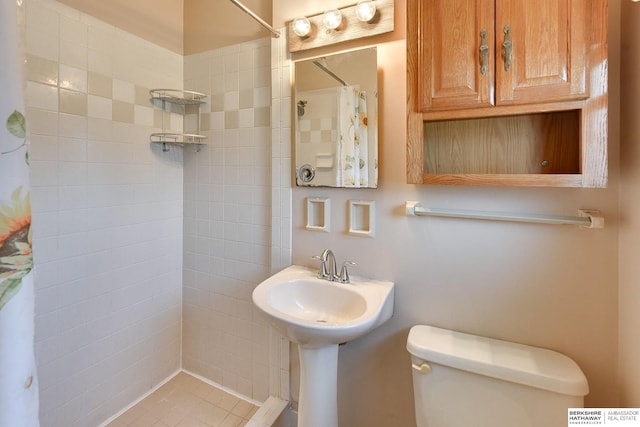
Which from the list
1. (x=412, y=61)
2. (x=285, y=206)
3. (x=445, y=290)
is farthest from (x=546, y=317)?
(x=285, y=206)

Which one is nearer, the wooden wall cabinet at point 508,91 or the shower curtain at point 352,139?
the wooden wall cabinet at point 508,91

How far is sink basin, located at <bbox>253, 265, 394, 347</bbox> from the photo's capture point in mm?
1006

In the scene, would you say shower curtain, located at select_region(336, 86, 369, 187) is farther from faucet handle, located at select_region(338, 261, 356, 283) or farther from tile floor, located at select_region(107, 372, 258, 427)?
tile floor, located at select_region(107, 372, 258, 427)

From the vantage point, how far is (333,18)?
1.30 meters

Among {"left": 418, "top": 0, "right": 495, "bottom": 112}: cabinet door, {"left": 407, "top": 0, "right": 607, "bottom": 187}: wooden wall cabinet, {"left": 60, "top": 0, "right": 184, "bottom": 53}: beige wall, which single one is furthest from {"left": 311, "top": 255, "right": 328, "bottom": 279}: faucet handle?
{"left": 60, "top": 0, "right": 184, "bottom": 53}: beige wall

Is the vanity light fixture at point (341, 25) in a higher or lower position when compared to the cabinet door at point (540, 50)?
higher

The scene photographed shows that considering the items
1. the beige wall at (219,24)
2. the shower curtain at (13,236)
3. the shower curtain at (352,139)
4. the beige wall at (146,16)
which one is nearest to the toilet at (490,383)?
the shower curtain at (352,139)

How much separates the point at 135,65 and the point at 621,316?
2459 millimetres

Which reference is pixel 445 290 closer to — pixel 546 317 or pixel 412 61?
pixel 546 317

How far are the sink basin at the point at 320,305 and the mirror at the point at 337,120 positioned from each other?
0.45 metres

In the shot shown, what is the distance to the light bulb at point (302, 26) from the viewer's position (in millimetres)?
1365

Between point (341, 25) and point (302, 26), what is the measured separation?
0.60 feet

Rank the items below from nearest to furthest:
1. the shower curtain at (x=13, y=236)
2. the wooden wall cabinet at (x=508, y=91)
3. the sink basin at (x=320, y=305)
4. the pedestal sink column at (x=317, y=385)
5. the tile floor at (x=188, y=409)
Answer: the shower curtain at (x=13, y=236), the wooden wall cabinet at (x=508, y=91), the sink basin at (x=320, y=305), the pedestal sink column at (x=317, y=385), the tile floor at (x=188, y=409)

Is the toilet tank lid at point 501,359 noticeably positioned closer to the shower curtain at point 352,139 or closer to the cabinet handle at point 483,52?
the shower curtain at point 352,139
